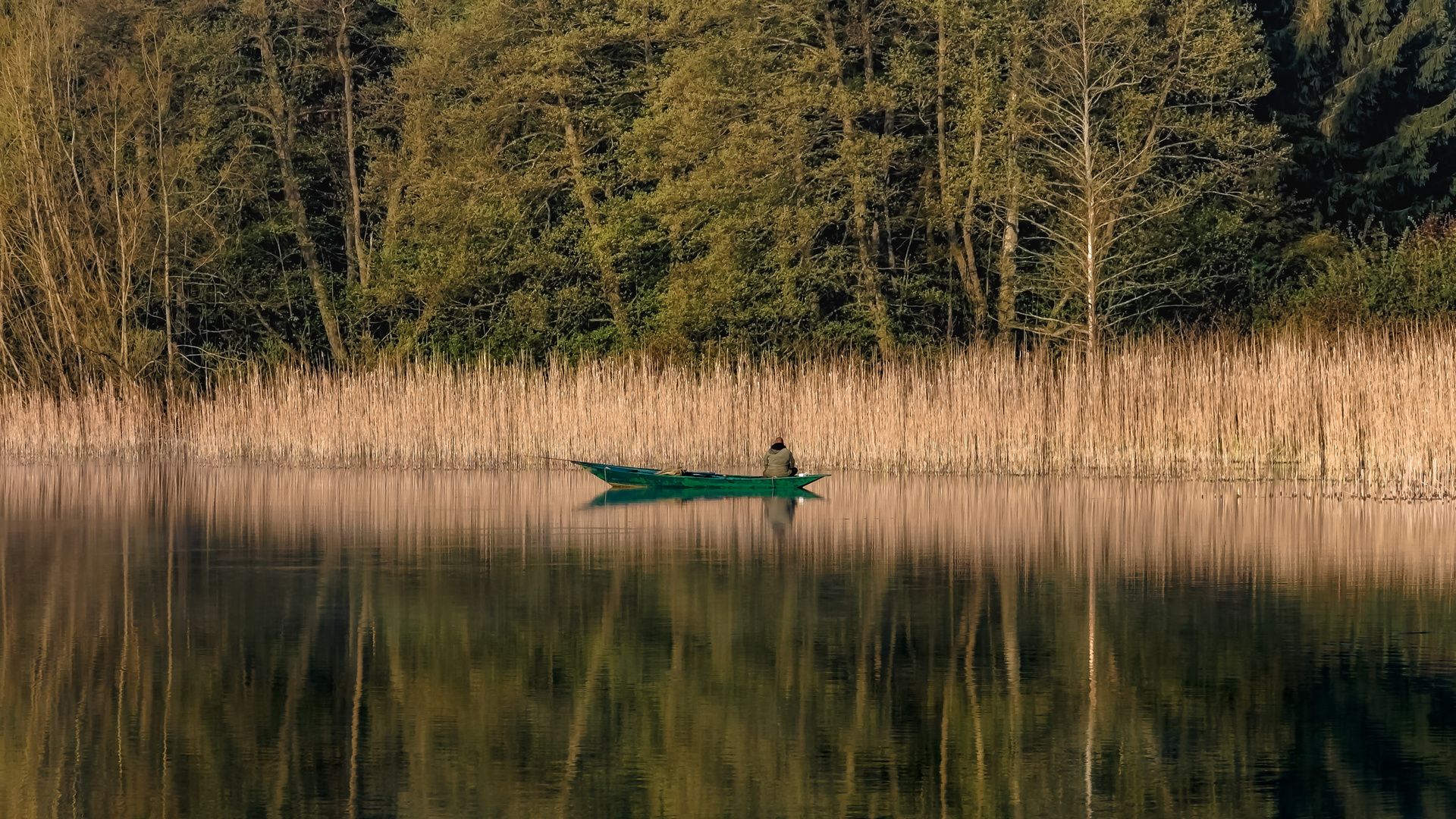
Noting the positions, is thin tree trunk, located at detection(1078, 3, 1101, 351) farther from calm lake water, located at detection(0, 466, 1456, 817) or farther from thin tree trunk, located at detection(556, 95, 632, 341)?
calm lake water, located at detection(0, 466, 1456, 817)

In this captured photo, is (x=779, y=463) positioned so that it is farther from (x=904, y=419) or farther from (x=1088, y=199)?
(x=1088, y=199)

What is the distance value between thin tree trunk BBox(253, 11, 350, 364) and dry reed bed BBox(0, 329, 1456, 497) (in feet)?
35.4

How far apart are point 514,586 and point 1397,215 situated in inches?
1225

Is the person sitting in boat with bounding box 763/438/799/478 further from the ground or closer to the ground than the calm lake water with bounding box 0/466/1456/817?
further from the ground

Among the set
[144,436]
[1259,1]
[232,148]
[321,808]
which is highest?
[1259,1]

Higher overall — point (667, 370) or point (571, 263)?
point (571, 263)

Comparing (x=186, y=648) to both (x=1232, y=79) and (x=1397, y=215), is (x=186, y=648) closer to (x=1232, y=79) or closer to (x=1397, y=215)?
(x=1232, y=79)

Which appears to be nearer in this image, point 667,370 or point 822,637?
point 822,637

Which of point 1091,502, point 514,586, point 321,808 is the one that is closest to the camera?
point 321,808

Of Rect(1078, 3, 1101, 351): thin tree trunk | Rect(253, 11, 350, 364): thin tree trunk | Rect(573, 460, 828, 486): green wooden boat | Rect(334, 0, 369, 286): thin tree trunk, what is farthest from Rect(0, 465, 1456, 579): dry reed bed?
Rect(334, 0, 369, 286): thin tree trunk

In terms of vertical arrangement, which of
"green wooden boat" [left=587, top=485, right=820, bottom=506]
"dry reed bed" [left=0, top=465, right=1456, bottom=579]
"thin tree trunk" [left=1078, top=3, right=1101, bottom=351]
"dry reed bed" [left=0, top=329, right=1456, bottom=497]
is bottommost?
"dry reed bed" [left=0, top=465, right=1456, bottom=579]

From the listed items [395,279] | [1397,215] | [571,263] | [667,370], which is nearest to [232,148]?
[395,279]

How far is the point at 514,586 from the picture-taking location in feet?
42.1

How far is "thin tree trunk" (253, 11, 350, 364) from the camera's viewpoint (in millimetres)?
38406
